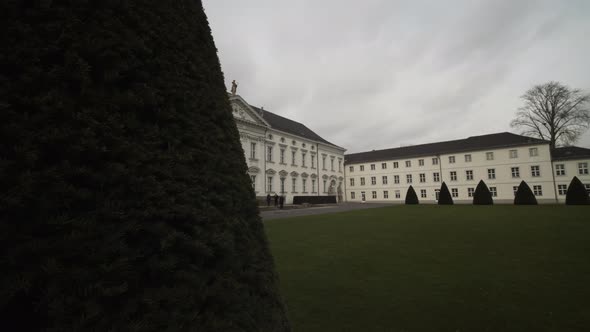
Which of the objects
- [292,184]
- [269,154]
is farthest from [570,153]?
[269,154]

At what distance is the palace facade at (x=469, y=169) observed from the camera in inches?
1442

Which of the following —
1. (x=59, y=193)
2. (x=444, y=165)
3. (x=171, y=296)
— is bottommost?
(x=171, y=296)

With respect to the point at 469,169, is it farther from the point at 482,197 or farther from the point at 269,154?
the point at 269,154

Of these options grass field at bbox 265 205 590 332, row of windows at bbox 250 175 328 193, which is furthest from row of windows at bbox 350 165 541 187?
grass field at bbox 265 205 590 332

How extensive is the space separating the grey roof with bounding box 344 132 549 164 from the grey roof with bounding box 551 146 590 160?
3610mm

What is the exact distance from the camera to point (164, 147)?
1.49 metres

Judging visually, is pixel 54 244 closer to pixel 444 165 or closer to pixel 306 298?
pixel 306 298

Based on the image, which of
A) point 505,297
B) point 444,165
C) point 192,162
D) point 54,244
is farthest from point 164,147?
point 444,165

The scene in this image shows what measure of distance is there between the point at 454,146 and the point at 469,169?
16.7ft

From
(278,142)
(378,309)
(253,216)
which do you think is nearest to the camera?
(253,216)

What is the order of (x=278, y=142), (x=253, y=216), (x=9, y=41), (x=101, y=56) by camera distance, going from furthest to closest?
(x=278, y=142) < (x=253, y=216) < (x=101, y=56) < (x=9, y=41)

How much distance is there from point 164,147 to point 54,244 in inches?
27.2

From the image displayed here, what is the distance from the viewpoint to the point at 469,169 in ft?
140

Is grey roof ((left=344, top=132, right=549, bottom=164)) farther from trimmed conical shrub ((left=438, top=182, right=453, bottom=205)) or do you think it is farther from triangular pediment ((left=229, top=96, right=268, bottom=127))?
triangular pediment ((left=229, top=96, right=268, bottom=127))
